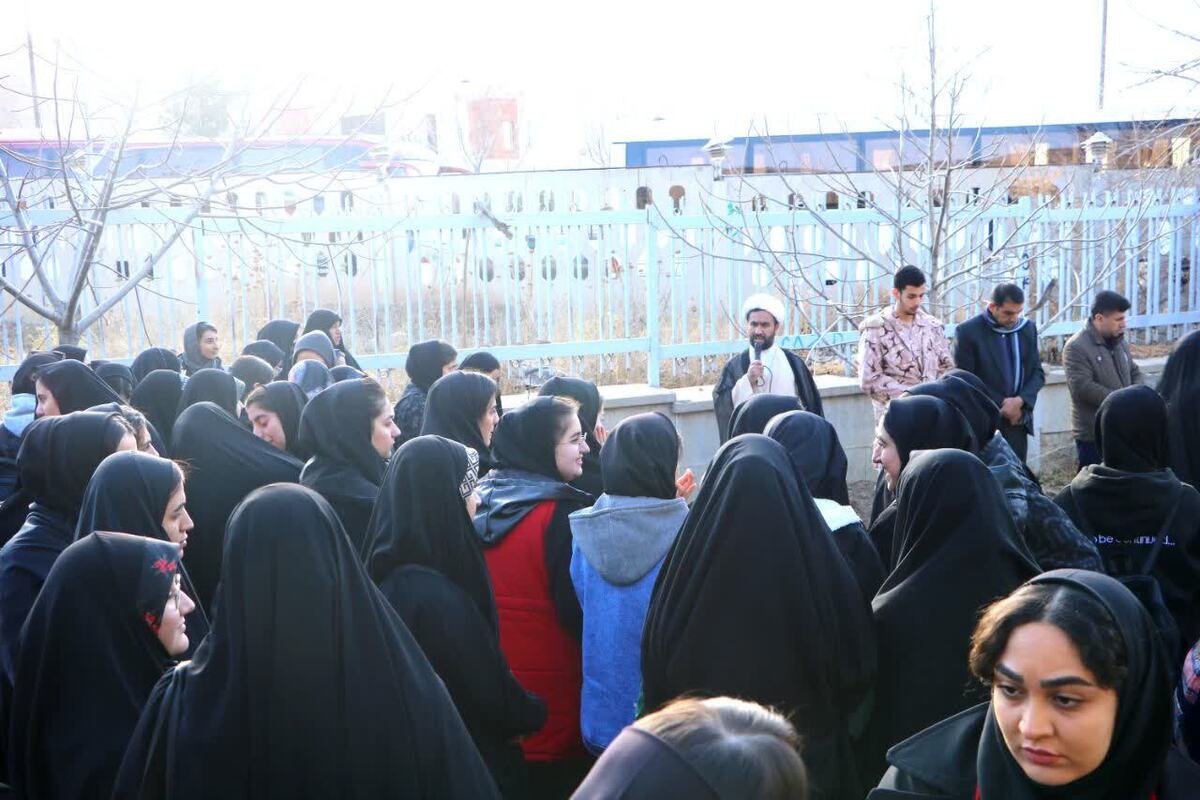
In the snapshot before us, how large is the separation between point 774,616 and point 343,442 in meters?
1.83

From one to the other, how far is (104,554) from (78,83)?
195 inches

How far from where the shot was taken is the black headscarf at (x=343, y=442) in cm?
404

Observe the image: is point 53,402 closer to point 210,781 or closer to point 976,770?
point 210,781

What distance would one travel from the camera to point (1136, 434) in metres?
3.98

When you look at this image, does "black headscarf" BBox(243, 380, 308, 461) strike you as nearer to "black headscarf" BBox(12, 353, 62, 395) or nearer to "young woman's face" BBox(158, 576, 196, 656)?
"black headscarf" BBox(12, 353, 62, 395)

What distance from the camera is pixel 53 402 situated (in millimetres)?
4742

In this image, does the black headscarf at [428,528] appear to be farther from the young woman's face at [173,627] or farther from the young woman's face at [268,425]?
the young woman's face at [268,425]

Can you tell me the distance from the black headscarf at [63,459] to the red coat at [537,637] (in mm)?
1159

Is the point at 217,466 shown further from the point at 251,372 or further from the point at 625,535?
the point at 625,535

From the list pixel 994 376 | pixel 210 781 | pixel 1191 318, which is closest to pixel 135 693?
pixel 210 781

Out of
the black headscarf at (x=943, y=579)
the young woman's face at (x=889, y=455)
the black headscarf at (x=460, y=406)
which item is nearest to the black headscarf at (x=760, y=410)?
the young woman's face at (x=889, y=455)

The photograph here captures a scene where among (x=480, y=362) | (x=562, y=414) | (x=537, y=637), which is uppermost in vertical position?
(x=562, y=414)

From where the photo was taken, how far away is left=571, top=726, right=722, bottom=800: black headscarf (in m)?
1.41

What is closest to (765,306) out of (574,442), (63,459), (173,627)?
(574,442)
